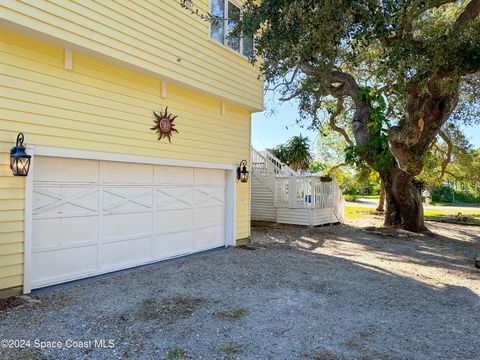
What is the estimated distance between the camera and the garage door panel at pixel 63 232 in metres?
4.94

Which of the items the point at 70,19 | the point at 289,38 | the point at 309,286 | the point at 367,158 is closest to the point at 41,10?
the point at 70,19

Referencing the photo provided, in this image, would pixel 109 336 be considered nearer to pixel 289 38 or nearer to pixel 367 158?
pixel 289 38

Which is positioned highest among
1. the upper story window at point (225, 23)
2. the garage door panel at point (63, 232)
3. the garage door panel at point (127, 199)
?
the upper story window at point (225, 23)

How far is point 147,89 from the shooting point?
6.39 m

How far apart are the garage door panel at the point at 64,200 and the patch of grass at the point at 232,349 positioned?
3.40 m

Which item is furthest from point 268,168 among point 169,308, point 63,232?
point 169,308

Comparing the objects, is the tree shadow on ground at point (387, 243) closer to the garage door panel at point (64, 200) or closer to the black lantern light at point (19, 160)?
the garage door panel at point (64, 200)

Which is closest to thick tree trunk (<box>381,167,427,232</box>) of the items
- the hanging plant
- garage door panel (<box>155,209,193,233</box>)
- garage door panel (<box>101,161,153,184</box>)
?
garage door panel (<box>155,209,193,233</box>)

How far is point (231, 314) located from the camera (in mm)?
4195

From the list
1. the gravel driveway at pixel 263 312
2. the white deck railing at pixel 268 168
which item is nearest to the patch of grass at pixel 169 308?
the gravel driveway at pixel 263 312

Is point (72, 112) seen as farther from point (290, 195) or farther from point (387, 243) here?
point (290, 195)

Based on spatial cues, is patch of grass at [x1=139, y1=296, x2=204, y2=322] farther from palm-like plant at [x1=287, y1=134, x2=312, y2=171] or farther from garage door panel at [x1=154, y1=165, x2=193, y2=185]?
palm-like plant at [x1=287, y1=134, x2=312, y2=171]

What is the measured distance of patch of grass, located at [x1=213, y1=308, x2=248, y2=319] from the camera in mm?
4124

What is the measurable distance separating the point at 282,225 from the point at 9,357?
10.4 meters
